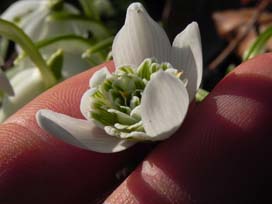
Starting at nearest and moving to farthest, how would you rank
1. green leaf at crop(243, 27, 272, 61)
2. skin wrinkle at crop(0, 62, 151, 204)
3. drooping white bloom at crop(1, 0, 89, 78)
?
1. skin wrinkle at crop(0, 62, 151, 204)
2. green leaf at crop(243, 27, 272, 61)
3. drooping white bloom at crop(1, 0, 89, 78)

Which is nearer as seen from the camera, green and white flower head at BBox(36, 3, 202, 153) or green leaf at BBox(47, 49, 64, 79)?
green and white flower head at BBox(36, 3, 202, 153)

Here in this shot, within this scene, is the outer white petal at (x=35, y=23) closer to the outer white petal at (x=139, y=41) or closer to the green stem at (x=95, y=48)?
the green stem at (x=95, y=48)

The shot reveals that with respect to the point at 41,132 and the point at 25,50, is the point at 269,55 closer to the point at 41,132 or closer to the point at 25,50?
the point at 41,132

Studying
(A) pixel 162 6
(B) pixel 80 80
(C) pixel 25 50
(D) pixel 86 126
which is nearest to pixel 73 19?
(C) pixel 25 50

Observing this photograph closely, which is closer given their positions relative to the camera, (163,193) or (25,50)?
(163,193)

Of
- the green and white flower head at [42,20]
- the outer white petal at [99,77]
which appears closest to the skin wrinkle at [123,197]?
the outer white petal at [99,77]

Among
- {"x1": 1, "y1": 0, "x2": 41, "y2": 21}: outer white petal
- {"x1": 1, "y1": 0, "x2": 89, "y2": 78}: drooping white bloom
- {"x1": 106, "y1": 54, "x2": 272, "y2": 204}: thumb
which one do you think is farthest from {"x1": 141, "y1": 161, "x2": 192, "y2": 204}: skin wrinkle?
{"x1": 1, "y1": 0, "x2": 41, "y2": 21}: outer white petal

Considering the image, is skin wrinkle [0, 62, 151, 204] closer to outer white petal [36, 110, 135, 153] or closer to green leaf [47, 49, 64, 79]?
outer white petal [36, 110, 135, 153]
